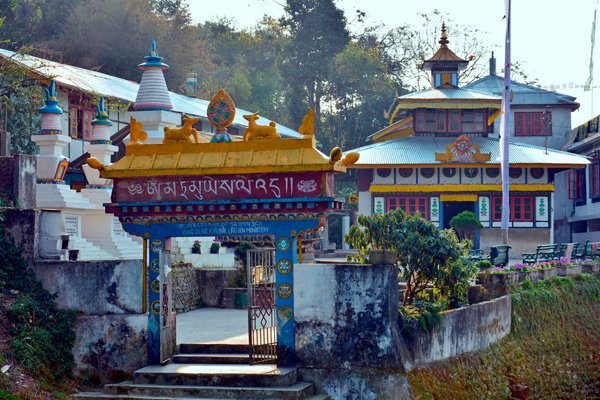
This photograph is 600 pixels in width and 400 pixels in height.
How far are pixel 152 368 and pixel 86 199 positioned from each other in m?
9.34

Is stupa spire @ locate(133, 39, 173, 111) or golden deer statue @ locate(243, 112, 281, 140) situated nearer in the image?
golden deer statue @ locate(243, 112, 281, 140)

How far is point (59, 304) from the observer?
16891 mm

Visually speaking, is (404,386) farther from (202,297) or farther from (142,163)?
(202,297)

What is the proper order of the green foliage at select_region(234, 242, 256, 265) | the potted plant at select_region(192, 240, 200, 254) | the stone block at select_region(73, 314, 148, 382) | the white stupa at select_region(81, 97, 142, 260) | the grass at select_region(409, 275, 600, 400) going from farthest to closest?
the green foliage at select_region(234, 242, 256, 265)
the potted plant at select_region(192, 240, 200, 254)
the white stupa at select_region(81, 97, 142, 260)
the grass at select_region(409, 275, 600, 400)
the stone block at select_region(73, 314, 148, 382)

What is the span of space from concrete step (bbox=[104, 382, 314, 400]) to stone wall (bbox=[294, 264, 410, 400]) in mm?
507

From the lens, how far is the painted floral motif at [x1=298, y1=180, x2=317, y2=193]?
15.8 meters

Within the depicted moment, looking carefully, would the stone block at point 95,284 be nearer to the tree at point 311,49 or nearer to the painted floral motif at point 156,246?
the painted floral motif at point 156,246

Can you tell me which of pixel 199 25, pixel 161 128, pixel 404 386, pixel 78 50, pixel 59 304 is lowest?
pixel 404 386

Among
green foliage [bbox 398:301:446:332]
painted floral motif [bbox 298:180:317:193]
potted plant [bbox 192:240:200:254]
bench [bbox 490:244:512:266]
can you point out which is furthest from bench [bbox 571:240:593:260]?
painted floral motif [bbox 298:180:317:193]

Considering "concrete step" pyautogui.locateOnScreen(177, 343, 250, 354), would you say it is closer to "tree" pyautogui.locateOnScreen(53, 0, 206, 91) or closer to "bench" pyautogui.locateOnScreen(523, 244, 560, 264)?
"bench" pyautogui.locateOnScreen(523, 244, 560, 264)

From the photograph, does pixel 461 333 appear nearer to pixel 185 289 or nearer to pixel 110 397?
pixel 110 397

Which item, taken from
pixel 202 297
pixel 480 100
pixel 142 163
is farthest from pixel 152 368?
pixel 480 100

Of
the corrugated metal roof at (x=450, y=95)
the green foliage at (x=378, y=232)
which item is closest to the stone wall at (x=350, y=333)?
the green foliage at (x=378, y=232)

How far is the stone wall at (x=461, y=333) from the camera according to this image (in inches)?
657
